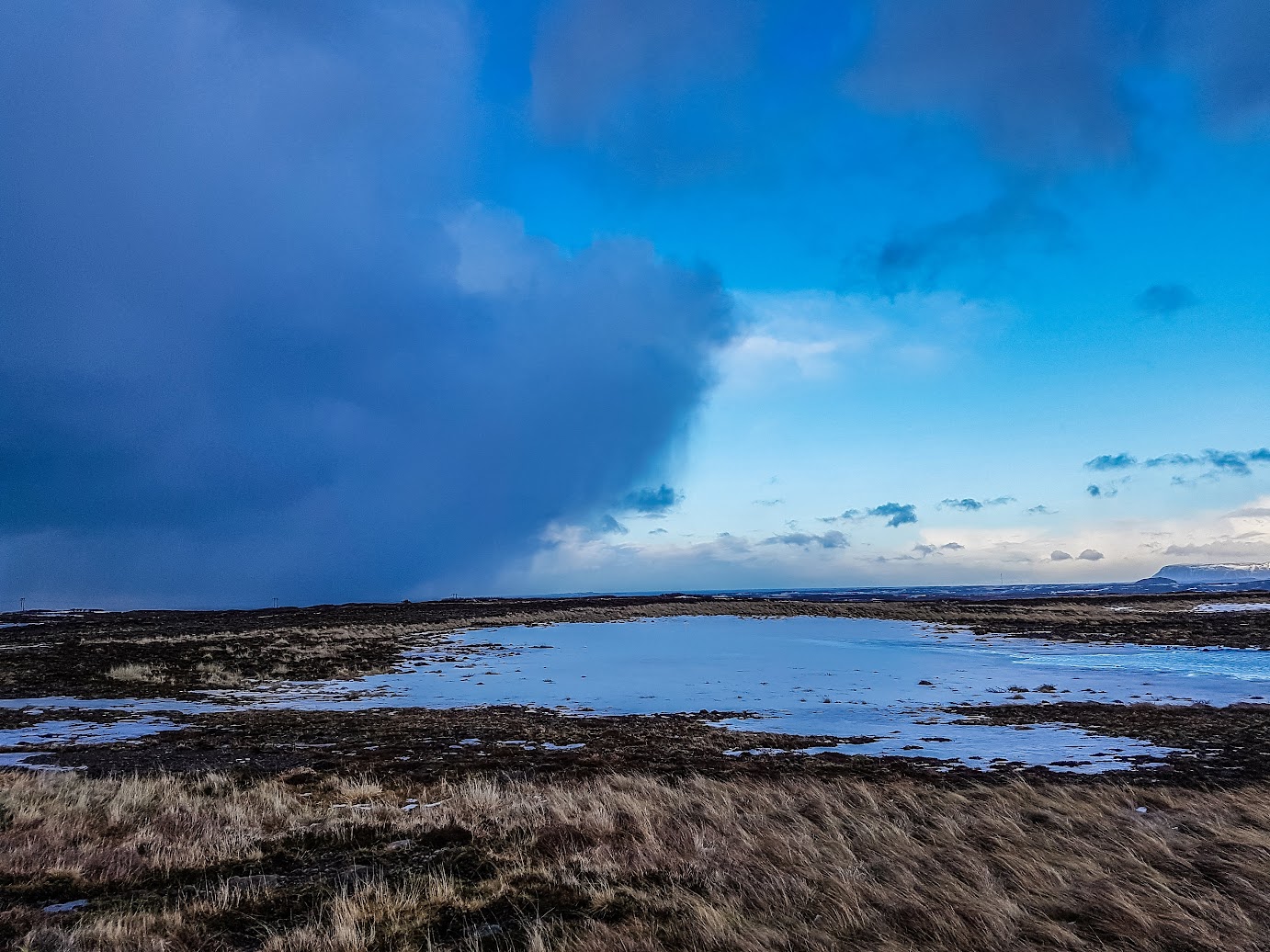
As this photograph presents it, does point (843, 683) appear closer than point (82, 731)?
No

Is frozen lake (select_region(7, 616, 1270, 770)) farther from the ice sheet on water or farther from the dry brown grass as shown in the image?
the dry brown grass

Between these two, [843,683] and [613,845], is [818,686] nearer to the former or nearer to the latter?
[843,683]

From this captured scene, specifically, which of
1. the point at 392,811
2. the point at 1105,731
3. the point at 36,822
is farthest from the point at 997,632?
the point at 36,822

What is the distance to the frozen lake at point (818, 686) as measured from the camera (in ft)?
52.9

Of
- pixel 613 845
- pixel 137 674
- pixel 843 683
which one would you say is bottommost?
pixel 843 683

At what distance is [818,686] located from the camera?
82.3 ft

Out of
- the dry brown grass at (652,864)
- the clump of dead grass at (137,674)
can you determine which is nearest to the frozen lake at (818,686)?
the clump of dead grass at (137,674)

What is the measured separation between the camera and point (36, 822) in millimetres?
8703

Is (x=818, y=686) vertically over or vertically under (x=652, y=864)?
under

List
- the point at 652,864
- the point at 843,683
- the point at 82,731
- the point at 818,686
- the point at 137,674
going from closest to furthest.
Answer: the point at 652,864
the point at 82,731
the point at 818,686
the point at 843,683
the point at 137,674

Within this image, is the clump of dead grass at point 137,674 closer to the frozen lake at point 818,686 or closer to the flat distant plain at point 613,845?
the frozen lake at point 818,686

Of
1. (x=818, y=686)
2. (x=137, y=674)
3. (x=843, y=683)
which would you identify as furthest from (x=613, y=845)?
(x=137, y=674)

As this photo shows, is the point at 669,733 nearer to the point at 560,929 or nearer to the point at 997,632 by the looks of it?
the point at 560,929

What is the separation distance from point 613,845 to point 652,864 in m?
0.85
